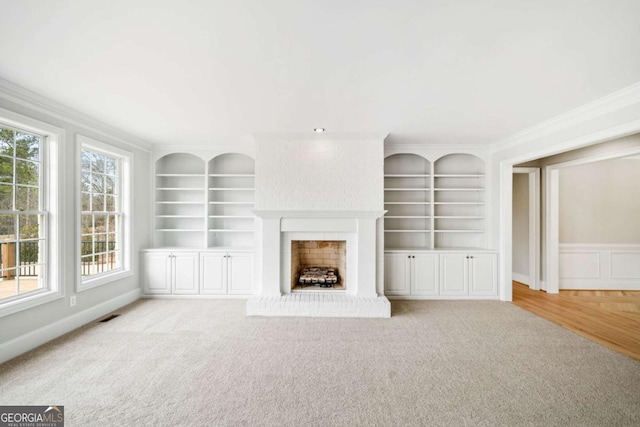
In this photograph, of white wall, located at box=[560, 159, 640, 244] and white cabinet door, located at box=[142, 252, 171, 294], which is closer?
white cabinet door, located at box=[142, 252, 171, 294]

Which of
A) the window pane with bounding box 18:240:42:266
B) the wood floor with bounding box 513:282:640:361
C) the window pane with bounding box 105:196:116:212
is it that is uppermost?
the window pane with bounding box 105:196:116:212

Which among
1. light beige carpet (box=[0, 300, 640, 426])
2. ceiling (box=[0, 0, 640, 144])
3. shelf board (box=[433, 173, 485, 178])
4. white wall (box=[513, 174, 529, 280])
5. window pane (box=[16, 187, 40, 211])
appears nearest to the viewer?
ceiling (box=[0, 0, 640, 144])

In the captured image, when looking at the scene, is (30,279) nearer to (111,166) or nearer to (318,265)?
(111,166)

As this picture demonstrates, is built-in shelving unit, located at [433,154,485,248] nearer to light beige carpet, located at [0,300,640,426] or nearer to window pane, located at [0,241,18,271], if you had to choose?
light beige carpet, located at [0,300,640,426]

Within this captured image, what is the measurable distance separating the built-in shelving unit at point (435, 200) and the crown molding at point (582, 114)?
36.0 inches

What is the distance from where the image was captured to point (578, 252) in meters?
5.21

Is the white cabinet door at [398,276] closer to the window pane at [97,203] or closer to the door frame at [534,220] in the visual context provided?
the door frame at [534,220]

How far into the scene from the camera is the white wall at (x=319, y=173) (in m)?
4.19

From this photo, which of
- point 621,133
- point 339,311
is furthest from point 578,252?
point 339,311

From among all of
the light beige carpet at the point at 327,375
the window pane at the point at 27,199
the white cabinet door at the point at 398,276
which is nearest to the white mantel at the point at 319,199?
the white cabinet door at the point at 398,276

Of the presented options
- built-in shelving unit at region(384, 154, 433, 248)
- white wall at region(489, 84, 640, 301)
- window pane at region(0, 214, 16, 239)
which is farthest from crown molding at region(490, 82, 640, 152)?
window pane at region(0, 214, 16, 239)

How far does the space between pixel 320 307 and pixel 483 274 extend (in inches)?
110

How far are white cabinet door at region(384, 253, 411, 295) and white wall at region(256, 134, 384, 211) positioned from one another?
1020 mm

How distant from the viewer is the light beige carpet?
1.96 m
